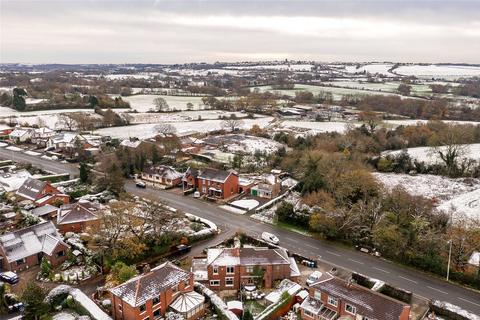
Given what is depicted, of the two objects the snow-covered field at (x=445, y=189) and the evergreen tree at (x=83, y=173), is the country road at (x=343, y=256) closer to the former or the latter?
the evergreen tree at (x=83, y=173)

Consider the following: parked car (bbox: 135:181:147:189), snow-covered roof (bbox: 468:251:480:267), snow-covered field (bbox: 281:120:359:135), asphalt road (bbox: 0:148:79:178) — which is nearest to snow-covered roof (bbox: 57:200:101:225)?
parked car (bbox: 135:181:147:189)

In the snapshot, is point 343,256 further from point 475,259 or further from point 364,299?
point 475,259

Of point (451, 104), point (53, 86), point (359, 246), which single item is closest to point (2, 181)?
point (359, 246)

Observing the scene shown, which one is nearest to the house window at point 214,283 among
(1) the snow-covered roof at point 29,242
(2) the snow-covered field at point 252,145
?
(1) the snow-covered roof at point 29,242

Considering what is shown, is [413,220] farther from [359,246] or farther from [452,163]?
[452,163]

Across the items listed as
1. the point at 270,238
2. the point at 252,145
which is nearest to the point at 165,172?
the point at 270,238

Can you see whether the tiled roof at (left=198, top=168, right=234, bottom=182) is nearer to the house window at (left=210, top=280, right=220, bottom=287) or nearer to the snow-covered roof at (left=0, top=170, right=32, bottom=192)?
the house window at (left=210, top=280, right=220, bottom=287)

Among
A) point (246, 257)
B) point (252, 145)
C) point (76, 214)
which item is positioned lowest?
point (252, 145)

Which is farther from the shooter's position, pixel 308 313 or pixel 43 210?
pixel 43 210
